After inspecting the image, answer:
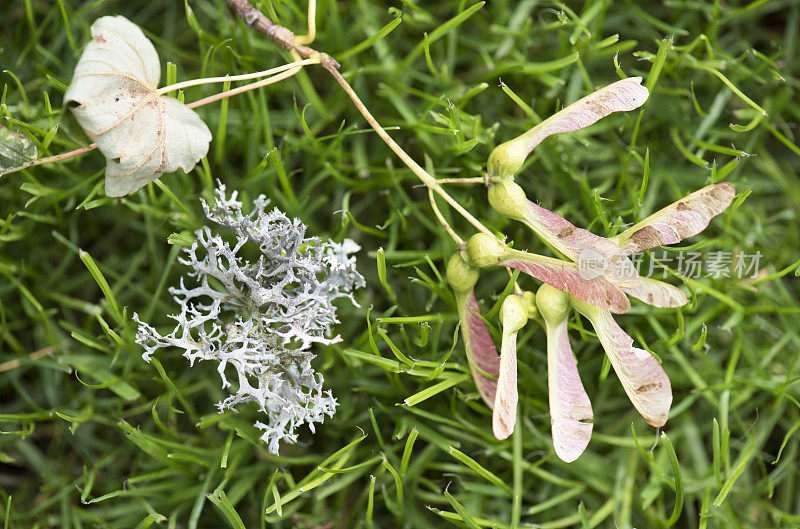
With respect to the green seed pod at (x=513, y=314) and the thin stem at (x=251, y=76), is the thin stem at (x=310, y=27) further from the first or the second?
the green seed pod at (x=513, y=314)

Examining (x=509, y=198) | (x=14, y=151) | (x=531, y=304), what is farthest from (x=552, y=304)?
(x=14, y=151)

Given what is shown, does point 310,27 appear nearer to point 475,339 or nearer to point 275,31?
point 275,31

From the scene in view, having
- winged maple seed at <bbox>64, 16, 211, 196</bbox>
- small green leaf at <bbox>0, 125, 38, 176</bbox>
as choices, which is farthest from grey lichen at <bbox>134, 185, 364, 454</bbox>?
small green leaf at <bbox>0, 125, 38, 176</bbox>

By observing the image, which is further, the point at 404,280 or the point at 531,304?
the point at 404,280

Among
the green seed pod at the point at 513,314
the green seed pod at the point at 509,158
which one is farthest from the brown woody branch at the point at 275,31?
the green seed pod at the point at 513,314

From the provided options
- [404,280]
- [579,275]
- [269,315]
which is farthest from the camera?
[404,280]
